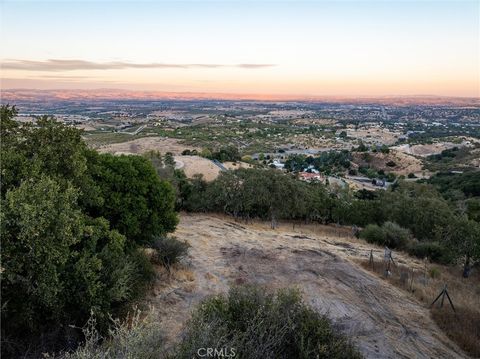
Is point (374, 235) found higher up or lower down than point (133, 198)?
lower down

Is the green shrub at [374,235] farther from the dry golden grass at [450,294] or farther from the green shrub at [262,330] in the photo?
the green shrub at [262,330]

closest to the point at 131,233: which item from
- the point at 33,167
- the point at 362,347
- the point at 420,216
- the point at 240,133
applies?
the point at 33,167

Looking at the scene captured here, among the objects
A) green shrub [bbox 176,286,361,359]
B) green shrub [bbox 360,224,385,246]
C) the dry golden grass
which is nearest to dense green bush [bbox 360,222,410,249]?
green shrub [bbox 360,224,385,246]

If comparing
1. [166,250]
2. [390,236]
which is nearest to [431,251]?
[390,236]

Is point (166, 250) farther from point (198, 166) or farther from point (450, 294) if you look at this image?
point (198, 166)

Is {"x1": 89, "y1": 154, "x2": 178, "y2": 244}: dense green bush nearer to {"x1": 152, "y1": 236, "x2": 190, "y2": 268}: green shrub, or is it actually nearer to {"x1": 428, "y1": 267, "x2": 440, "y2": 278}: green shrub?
{"x1": 152, "y1": 236, "x2": 190, "y2": 268}: green shrub

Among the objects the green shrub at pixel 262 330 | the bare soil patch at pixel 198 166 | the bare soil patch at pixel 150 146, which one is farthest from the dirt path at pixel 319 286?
the bare soil patch at pixel 150 146
